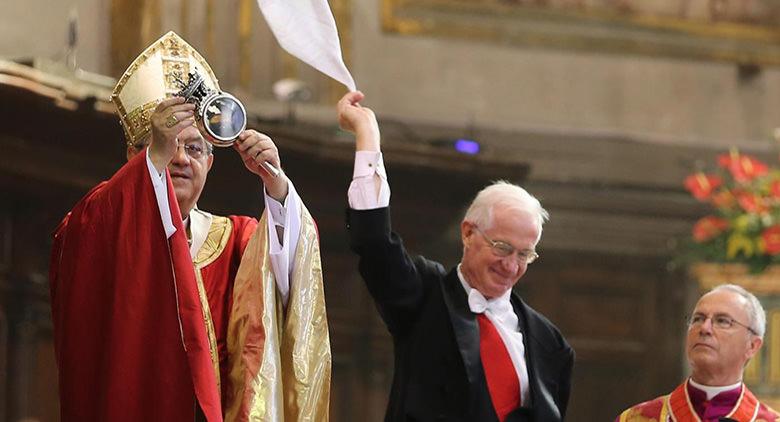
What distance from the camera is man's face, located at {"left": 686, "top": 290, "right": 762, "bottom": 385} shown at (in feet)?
17.4

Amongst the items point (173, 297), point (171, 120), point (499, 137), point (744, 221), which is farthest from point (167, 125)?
point (499, 137)

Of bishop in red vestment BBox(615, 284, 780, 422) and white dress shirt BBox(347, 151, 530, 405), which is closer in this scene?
white dress shirt BBox(347, 151, 530, 405)

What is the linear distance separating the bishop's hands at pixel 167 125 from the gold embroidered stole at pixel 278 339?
1.35 feet

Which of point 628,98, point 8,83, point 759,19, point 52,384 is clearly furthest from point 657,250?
point 8,83

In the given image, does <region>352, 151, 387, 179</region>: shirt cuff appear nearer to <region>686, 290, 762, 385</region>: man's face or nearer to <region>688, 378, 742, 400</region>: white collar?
<region>686, 290, 762, 385</region>: man's face

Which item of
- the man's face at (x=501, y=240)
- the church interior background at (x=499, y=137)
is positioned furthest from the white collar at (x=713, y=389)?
the church interior background at (x=499, y=137)

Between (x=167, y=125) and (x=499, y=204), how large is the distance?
109 centimetres

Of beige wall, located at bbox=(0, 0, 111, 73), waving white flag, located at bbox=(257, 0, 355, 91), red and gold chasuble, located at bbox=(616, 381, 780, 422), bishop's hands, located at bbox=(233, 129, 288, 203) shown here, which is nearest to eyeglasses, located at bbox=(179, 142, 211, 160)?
bishop's hands, located at bbox=(233, 129, 288, 203)

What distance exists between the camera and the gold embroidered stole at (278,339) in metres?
4.59

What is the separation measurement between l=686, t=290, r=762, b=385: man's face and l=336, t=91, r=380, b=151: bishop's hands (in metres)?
1.33

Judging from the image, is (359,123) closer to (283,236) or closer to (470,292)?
(283,236)

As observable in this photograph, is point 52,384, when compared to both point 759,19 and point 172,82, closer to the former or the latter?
point 172,82

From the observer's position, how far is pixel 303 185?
331 inches

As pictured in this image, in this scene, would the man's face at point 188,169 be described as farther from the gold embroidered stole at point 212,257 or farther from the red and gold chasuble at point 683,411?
the red and gold chasuble at point 683,411
